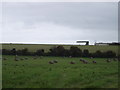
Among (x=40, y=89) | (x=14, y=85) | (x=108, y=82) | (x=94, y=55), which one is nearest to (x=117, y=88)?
(x=108, y=82)

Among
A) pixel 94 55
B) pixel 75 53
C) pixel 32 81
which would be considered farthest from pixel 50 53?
pixel 32 81

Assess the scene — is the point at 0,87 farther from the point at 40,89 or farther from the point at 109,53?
the point at 109,53

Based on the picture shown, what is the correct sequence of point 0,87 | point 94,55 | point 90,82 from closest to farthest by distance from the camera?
1. point 0,87
2. point 90,82
3. point 94,55

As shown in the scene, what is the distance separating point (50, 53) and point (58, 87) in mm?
53445

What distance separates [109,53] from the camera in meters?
68.4

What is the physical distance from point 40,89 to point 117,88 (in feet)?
18.9

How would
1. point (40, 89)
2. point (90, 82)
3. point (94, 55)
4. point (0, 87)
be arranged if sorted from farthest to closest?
1. point (94, 55)
2. point (90, 82)
3. point (0, 87)
4. point (40, 89)

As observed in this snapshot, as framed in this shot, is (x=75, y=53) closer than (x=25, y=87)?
No

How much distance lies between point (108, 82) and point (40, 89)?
6.28 m

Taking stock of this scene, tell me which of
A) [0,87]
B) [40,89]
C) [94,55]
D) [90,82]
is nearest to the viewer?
[40,89]

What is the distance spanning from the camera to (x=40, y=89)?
1705 centimetres

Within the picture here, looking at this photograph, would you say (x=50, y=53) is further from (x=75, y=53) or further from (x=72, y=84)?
(x=72, y=84)

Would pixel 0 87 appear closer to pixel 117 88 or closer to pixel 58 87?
pixel 58 87

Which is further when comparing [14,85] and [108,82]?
[108,82]
